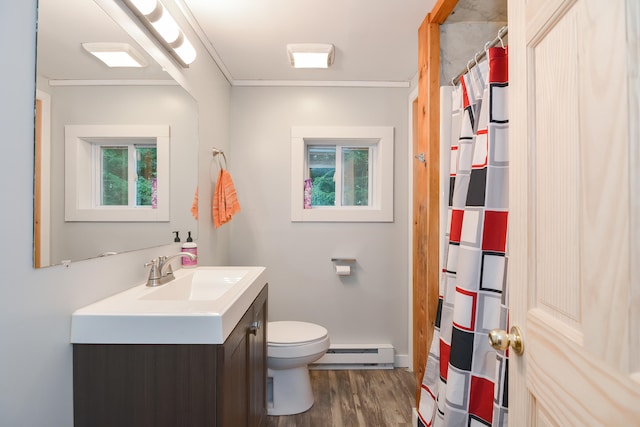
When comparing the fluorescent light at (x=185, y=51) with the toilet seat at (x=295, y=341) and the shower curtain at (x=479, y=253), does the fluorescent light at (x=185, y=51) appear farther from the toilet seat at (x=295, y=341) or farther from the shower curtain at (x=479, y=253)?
the toilet seat at (x=295, y=341)

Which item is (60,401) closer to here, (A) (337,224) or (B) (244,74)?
(A) (337,224)

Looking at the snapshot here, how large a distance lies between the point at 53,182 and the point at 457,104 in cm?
162

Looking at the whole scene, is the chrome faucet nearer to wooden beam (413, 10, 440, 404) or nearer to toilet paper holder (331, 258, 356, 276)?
wooden beam (413, 10, 440, 404)

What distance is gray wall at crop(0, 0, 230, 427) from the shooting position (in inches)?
31.4

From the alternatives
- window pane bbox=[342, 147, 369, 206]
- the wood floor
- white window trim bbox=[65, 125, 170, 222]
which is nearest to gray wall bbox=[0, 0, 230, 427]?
white window trim bbox=[65, 125, 170, 222]

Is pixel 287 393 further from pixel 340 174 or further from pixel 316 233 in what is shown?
pixel 340 174

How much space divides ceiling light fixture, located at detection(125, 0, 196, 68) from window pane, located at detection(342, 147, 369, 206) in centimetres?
150

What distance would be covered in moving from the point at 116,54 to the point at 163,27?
359mm

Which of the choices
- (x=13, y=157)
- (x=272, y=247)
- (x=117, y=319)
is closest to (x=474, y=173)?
(x=117, y=319)

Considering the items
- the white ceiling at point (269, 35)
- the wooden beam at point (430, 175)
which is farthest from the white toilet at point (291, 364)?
the white ceiling at point (269, 35)

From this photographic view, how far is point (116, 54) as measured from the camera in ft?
4.11

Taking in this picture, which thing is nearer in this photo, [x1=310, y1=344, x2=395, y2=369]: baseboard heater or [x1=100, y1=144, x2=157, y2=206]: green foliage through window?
[x1=100, y1=144, x2=157, y2=206]: green foliage through window

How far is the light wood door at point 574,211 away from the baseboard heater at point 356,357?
1960 mm

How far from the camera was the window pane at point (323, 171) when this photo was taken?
2.88 m
